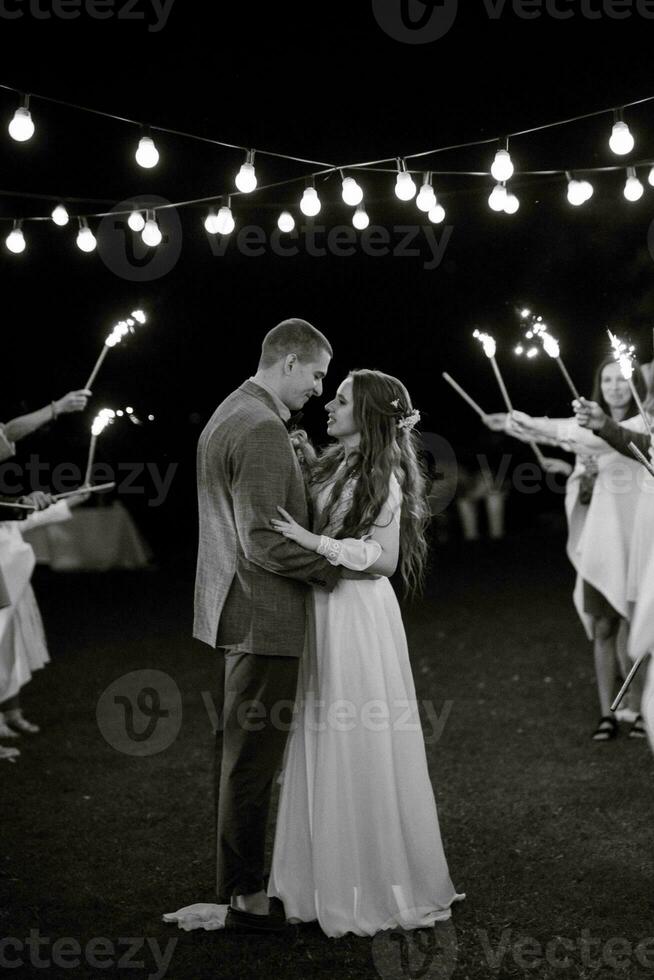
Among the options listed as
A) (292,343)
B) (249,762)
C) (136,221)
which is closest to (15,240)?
(136,221)

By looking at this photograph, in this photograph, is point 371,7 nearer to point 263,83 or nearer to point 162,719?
point 263,83

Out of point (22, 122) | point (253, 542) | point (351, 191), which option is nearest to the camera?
point (253, 542)

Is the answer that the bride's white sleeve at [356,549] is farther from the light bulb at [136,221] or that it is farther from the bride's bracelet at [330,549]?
the light bulb at [136,221]

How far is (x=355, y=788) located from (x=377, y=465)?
1142mm

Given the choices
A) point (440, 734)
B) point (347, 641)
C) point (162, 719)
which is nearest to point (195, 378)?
point (162, 719)

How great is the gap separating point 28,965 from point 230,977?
0.70 meters

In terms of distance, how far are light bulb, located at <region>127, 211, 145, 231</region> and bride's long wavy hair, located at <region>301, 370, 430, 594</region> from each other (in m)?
2.70

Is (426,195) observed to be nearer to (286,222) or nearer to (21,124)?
(286,222)

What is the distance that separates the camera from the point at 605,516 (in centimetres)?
611

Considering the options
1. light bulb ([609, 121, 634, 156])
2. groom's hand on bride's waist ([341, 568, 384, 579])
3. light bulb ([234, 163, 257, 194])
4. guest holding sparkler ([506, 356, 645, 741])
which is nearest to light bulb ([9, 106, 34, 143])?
light bulb ([234, 163, 257, 194])

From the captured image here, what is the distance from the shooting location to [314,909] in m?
3.68

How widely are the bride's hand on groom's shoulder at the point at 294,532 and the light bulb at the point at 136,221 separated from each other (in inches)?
120

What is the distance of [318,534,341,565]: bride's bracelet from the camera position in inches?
139

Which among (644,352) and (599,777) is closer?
(599,777)
